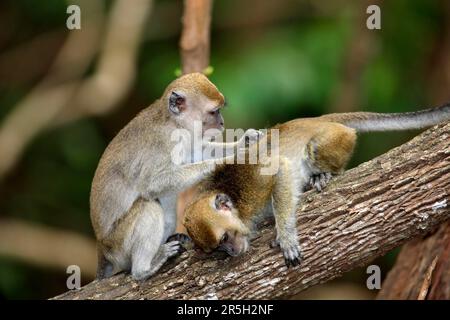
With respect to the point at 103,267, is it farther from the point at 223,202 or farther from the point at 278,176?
the point at 278,176

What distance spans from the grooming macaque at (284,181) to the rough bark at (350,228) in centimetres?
14

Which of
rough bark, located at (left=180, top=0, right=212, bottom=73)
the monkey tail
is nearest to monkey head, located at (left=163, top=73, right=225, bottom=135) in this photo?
the monkey tail

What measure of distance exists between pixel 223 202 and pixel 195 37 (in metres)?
2.63

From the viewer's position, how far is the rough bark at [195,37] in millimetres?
8820

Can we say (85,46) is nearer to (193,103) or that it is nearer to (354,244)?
(193,103)

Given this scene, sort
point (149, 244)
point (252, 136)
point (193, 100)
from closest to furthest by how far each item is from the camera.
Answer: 1. point (149, 244)
2. point (193, 100)
3. point (252, 136)

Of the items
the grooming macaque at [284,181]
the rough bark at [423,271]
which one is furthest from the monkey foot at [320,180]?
the rough bark at [423,271]

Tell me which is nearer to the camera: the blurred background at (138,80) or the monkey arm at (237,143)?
the monkey arm at (237,143)

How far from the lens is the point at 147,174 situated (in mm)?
7176

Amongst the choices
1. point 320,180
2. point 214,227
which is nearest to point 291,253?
point 214,227

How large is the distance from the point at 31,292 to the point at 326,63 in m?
6.27

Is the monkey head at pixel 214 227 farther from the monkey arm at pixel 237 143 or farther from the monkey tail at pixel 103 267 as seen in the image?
the monkey tail at pixel 103 267

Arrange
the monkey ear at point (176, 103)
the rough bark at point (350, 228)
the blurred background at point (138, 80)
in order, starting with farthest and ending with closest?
the blurred background at point (138, 80) → the monkey ear at point (176, 103) → the rough bark at point (350, 228)

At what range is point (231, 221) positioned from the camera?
676 cm
